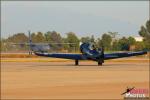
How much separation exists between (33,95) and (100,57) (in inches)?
1453

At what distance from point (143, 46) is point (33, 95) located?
421 feet

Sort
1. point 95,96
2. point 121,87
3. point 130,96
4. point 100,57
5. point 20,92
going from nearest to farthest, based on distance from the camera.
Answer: point 130,96
point 95,96
point 20,92
point 121,87
point 100,57

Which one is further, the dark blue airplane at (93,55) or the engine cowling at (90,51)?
the engine cowling at (90,51)

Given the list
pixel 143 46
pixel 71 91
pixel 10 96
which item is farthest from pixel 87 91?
pixel 143 46

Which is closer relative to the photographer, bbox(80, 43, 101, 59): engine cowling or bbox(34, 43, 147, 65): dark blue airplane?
bbox(34, 43, 147, 65): dark blue airplane

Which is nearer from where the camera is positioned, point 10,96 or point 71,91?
point 10,96

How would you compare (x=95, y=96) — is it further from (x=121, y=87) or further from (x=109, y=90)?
(x=121, y=87)

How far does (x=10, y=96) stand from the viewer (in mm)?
21531

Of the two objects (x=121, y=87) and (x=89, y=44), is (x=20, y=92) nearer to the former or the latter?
(x=121, y=87)

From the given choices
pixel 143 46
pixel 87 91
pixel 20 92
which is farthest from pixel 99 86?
pixel 143 46

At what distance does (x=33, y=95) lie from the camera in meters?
21.8

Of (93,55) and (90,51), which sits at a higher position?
(90,51)

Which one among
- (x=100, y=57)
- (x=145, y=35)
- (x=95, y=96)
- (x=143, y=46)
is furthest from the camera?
(x=145, y=35)

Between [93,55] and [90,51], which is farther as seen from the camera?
[90,51]
